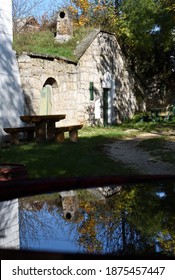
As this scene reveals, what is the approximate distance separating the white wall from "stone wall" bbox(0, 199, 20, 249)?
9.44 meters

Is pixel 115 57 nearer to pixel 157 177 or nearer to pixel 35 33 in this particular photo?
pixel 35 33

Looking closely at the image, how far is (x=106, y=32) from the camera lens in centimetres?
1656

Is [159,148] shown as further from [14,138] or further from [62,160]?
[14,138]

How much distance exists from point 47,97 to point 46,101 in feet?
0.52

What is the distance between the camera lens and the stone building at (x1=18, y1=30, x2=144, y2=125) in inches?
491

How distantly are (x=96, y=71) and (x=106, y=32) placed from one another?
1831 mm

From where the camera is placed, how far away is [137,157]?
8781mm

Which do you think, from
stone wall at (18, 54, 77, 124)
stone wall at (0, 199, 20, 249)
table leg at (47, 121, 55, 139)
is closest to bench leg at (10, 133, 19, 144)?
table leg at (47, 121, 55, 139)

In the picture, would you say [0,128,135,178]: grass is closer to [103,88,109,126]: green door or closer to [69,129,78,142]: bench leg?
[69,129,78,142]: bench leg

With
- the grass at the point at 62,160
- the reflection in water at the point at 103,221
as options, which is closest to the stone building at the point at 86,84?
the grass at the point at 62,160

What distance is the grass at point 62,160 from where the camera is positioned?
6.63 m

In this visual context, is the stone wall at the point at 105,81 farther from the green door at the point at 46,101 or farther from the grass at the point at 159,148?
the grass at the point at 159,148

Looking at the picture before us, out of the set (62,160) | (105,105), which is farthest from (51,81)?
(62,160)

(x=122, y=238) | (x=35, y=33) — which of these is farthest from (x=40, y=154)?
(x=35, y=33)
